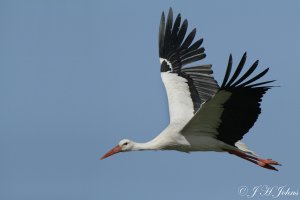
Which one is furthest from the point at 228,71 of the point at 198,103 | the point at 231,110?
the point at 198,103

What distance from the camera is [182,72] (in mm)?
12766

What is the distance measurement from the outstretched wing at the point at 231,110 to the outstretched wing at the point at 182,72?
861 millimetres

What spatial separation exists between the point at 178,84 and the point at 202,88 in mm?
391

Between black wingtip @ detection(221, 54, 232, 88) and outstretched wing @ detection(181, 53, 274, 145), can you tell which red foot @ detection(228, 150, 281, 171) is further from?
black wingtip @ detection(221, 54, 232, 88)

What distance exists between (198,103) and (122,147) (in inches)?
55.6

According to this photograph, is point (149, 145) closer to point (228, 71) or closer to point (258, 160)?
point (258, 160)

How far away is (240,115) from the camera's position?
396 inches

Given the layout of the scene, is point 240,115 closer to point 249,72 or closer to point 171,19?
point 249,72

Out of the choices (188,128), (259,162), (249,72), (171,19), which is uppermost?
(171,19)

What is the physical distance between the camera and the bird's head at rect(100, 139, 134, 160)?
448 inches

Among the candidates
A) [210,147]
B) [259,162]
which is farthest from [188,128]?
[259,162]

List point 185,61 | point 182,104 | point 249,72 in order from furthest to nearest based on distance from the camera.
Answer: point 185,61 < point 182,104 < point 249,72

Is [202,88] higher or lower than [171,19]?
lower

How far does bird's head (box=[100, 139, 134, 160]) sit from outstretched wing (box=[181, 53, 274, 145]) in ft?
3.23
